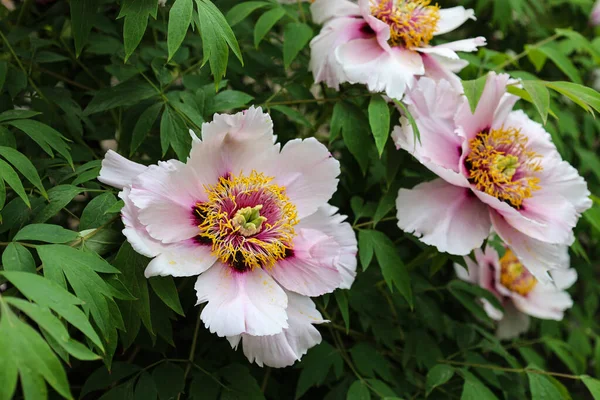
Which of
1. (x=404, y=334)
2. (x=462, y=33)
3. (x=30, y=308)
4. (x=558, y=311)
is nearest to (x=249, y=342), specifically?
(x=30, y=308)

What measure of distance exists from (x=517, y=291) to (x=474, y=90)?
63cm

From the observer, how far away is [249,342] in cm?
74

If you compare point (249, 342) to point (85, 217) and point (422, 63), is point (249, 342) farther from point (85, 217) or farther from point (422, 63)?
point (422, 63)

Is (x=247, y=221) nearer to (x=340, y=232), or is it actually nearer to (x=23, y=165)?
(x=340, y=232)

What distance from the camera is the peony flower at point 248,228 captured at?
710 mm

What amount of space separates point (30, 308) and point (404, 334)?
64 cm

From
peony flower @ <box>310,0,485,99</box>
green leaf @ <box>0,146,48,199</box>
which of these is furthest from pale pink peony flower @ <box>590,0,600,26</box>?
green leaf @ <box>0,146,48,199</box>

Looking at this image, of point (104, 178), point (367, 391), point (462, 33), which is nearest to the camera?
point (104, 178)

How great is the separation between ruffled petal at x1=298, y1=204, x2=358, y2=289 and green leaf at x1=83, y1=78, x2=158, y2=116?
267mm

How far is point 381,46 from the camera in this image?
2.98 feet

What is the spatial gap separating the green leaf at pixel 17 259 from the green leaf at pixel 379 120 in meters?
0.42

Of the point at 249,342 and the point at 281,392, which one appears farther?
the point at 281,392

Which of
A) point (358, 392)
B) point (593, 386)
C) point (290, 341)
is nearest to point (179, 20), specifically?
point (290, 341)

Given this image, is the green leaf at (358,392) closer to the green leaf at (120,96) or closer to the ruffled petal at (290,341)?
the ruffled petal at (290,341)
